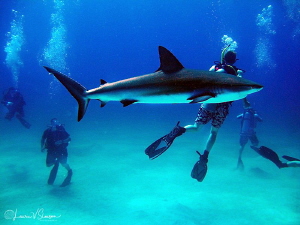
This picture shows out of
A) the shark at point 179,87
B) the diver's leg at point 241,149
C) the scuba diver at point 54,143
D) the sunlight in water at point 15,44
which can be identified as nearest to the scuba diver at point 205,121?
the shark at point 179,87

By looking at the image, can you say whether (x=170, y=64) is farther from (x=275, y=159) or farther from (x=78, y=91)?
(x=275, y=159)

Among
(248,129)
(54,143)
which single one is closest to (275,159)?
(248,129)

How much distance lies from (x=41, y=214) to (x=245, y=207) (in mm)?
8451

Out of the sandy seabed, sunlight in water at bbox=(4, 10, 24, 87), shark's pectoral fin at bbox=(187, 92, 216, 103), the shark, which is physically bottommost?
the sandy seabed

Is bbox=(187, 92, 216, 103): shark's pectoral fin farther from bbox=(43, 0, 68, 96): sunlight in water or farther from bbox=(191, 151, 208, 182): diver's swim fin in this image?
bbox=(43, 0, 68, 96): sunlight in water

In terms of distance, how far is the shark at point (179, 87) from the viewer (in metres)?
2.93

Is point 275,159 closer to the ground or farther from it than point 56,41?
closer to the ground

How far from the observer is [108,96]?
354cm

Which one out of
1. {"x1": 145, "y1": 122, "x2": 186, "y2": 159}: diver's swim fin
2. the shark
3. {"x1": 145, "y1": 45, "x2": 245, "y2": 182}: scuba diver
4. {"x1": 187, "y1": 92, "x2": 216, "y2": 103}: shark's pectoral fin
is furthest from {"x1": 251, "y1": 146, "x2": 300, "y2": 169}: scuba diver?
{"x1": 187, "y1": 92, "x2": 216, "y2": 103}: shark's pectoral fin

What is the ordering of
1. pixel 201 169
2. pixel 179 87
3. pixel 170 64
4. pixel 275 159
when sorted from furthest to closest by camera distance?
1. pixel 275 159
2. pixel 201 169
3. pixel 170 64
4. pixel 179 87

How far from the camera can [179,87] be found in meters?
3.04

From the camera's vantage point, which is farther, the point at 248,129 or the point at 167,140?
the point at 248,129

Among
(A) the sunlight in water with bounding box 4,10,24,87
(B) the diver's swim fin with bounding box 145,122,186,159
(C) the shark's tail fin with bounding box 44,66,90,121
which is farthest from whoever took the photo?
(A) the sunlight in water with bounding box 4,10,24,87

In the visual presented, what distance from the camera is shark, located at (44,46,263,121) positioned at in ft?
9.61
